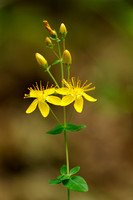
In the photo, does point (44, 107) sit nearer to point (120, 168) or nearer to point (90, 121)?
point (120, 168)

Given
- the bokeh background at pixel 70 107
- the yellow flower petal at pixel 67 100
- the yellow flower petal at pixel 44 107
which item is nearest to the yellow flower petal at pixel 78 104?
the yellow flower petal at pixel 67 100

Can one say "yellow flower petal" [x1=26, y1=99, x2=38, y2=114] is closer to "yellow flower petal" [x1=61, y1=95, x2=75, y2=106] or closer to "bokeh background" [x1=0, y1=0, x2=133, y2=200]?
"yellow flower petal" [x1=61, y1=95, x2=75, y2=106]

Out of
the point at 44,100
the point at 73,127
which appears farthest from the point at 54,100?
the point at 73,127

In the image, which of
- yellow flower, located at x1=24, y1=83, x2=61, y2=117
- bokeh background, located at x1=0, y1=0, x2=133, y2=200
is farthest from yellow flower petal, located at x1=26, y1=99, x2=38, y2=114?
bokeh background, located at x1=0, y1=0, x2=133, y2=200

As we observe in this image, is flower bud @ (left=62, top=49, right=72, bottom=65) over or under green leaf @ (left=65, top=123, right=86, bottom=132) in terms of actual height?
over

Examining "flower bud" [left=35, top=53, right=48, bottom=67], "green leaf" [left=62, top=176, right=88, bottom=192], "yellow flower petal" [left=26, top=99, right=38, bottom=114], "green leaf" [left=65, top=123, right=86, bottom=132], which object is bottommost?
"green leaf" [left=62, top=176, right=88, bottom=192]

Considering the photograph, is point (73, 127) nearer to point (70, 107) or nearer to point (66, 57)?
point (66, 57)

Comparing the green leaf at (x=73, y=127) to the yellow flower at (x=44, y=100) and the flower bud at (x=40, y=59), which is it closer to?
→ the yellow flower at (x=44, y=100)

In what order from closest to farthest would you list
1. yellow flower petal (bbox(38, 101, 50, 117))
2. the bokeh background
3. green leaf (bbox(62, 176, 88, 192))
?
green leaf (bbox(62, 176, 88, 192))
yellow flower petal (bbox(38, 101, 50, 117))
the bokeh background
